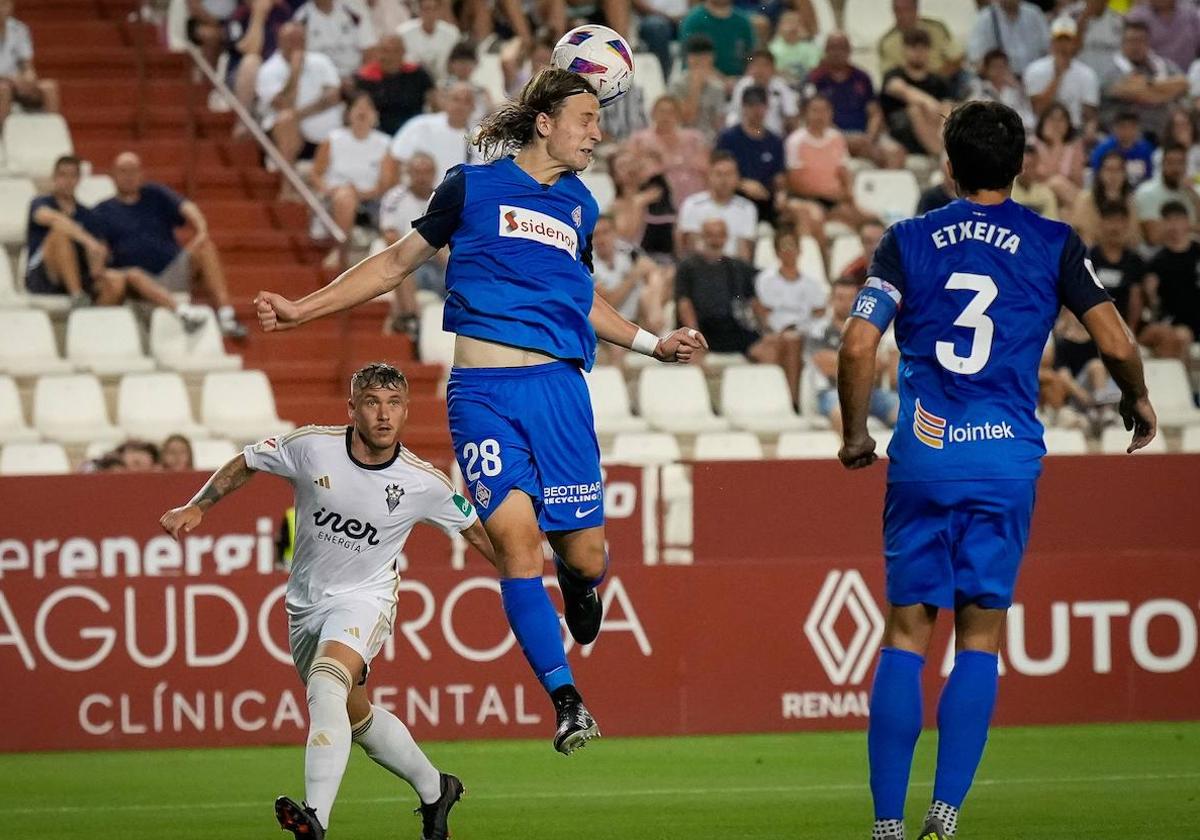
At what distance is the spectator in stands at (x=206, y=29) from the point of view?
693 inches

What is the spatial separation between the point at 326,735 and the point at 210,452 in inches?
284

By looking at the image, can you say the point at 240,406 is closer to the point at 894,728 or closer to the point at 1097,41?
the point at 1097,41

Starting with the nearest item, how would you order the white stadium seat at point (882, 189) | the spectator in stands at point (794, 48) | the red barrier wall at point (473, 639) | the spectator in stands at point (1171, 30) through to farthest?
the red barrier wall at point (473, 639)
the white stadium seat at point (882, 189)
the spectator in stands at point (794, 48)
the spectator in stands at point (1171, 30)

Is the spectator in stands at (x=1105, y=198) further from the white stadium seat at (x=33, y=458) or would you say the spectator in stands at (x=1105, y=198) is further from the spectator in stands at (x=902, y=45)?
the white stadium seat at (x=33, y=458)

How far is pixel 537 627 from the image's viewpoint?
726 centimetres

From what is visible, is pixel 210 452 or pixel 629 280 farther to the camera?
pixel 629 280

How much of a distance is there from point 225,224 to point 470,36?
2.71 metres

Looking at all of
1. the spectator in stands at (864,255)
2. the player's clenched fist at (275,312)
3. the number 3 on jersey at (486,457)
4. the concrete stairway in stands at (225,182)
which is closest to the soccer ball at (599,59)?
the number 3 on jersey at (486,457)

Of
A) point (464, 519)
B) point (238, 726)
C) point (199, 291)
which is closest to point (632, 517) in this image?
point (238, 726)

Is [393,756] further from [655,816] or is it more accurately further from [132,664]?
[132,664]

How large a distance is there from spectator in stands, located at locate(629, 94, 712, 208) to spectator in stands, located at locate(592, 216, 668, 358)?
3.67ft

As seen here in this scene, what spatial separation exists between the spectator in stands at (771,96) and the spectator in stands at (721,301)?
5.80ft

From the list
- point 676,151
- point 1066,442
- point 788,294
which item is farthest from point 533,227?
point 676,151

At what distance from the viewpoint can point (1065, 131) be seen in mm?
17953
